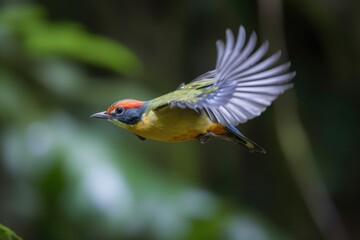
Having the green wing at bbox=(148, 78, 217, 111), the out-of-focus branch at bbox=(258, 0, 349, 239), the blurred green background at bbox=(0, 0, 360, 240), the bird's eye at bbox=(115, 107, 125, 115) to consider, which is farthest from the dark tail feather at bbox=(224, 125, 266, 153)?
the out-of-focus branch at bbox=(258, 0, 349, 239)

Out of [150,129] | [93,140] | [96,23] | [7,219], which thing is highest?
[96,23]

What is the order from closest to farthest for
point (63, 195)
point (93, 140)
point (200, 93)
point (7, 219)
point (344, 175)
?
point (200, 93) → point (63, 195) → point (93, 140) → point (7, 219) → point (344, 175)

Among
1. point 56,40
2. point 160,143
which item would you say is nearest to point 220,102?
point 56,40

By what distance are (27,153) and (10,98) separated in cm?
37

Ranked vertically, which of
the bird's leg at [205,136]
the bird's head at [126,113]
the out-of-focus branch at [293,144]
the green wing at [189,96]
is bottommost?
the bird's leg at [205,136]

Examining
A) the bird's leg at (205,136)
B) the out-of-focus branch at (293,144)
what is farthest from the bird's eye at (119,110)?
the out-of-focus branch at (293,144)

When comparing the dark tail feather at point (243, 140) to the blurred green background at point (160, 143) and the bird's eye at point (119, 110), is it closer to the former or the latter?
the bird's eye at point (119, 110)

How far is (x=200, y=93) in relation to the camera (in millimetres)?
1219

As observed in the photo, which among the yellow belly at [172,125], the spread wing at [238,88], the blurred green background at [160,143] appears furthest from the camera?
the blurred green background at [160,143]

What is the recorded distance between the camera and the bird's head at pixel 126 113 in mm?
1261

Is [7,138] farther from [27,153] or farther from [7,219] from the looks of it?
[7,219]

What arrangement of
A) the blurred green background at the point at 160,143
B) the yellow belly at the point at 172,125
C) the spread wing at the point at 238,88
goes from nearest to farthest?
the spread wing at the point at 238,88
the yellow belly at the point at 172,125
the blurred green background at the point at 160,143

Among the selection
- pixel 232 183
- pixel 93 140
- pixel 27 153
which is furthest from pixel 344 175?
pixel 27 153

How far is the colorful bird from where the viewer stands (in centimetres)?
106
